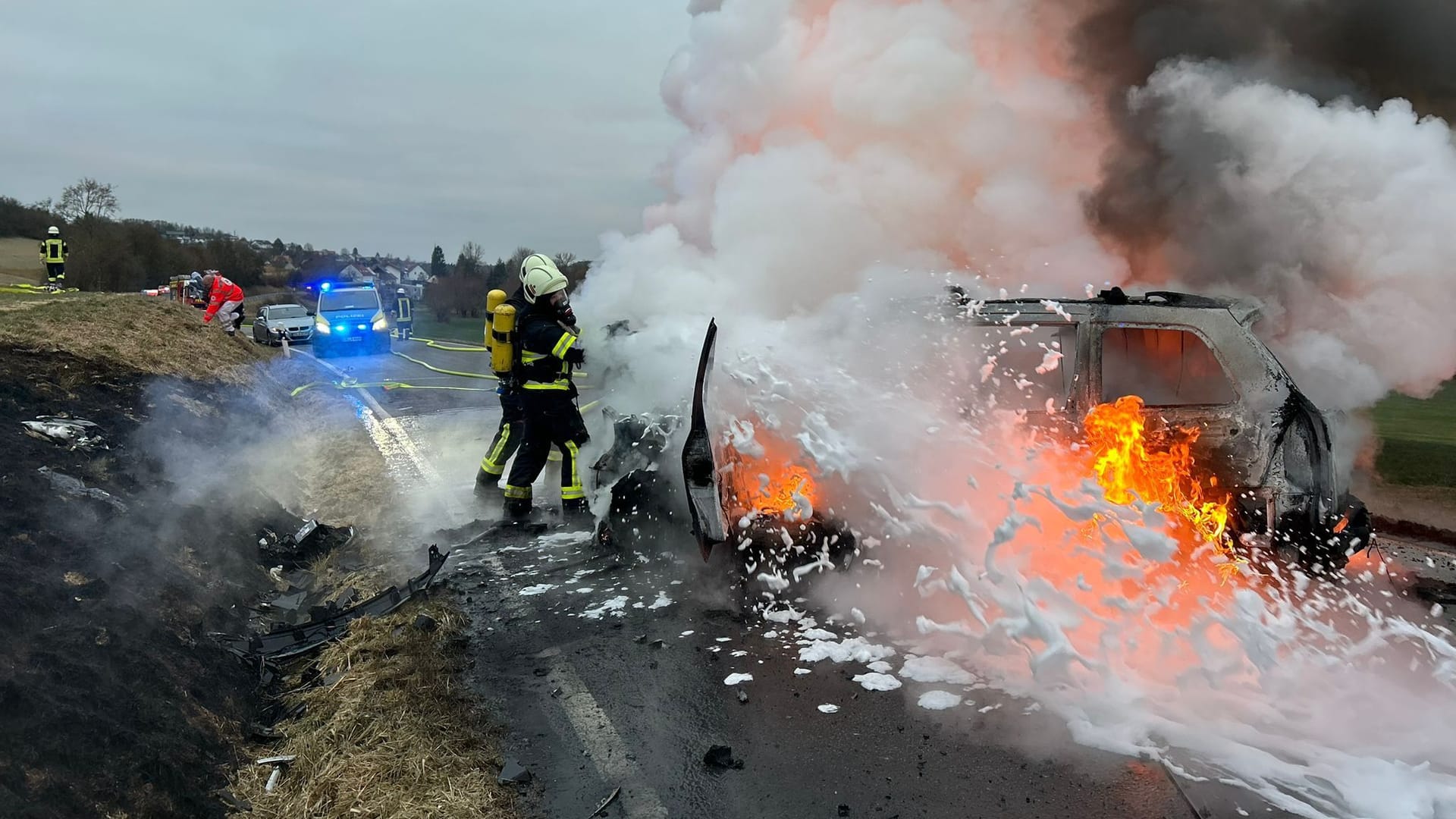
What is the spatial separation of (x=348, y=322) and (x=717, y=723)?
20.6 meters

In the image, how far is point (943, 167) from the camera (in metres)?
A: 8.88

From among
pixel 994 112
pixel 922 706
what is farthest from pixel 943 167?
pixel 922 706

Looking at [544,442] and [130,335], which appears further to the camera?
[130,335]

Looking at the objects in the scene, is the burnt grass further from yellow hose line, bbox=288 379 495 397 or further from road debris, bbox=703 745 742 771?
yellow hose line, bbox=288 379 495 397

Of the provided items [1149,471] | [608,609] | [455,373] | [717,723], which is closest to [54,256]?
[455,373]

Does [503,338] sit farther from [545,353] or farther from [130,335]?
[130,335]

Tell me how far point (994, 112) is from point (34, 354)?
9.79 meters

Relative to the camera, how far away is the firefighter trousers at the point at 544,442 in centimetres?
666

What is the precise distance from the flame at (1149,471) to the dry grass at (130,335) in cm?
953

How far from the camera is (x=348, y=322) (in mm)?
21594

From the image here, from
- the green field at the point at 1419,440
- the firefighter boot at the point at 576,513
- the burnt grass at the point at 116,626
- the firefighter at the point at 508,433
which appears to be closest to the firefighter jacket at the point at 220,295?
the burnt grass at the point at 116,626

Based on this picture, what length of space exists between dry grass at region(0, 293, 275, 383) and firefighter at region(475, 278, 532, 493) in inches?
184

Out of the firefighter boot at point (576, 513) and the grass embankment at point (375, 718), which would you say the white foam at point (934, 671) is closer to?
the grass embankment at point (375, 718)

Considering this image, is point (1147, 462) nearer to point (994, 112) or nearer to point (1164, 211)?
point (1164, 211)
